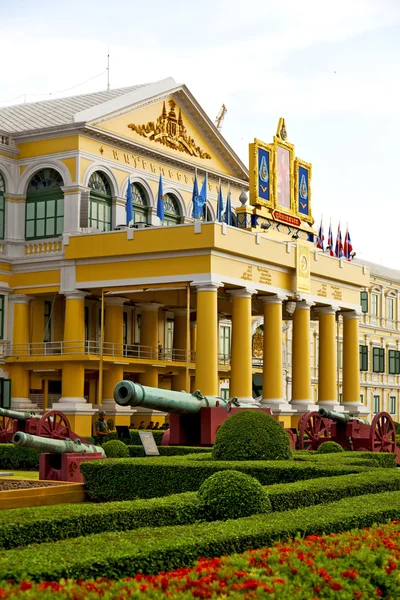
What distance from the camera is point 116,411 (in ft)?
139

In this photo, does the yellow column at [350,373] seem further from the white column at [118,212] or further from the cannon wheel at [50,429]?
the cannon wheel at [50,429]

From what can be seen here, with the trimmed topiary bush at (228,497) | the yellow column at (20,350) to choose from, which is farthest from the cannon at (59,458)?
the yellow column at (20,350)

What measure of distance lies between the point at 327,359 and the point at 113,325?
10.7m

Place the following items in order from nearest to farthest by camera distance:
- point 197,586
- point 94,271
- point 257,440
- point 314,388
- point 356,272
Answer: point 197,586 → point 257,440 → point 94,271 → point 356,272 → point 314,388

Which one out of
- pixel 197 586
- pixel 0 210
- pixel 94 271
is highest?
pixel 0 210

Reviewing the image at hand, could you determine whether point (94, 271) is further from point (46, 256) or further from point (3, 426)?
A: point (3, 426)

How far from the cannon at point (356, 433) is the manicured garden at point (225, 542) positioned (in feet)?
42.5

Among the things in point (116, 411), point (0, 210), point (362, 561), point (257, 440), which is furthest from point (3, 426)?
point (362, 561)

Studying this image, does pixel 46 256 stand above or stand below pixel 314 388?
above

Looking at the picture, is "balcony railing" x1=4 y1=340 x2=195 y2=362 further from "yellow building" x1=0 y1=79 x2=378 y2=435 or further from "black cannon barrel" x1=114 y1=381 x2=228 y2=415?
"black cannon barrel" x1=114 y1=381 x2=228 y2=415

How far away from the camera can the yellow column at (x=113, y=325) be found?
43656 mm

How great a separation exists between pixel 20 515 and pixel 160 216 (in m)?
30.9

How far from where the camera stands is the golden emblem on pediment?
152ft

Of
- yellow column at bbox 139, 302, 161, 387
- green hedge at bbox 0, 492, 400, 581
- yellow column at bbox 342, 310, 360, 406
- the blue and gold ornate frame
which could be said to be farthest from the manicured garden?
yellow column at bbox 342, 310, 360, 406
